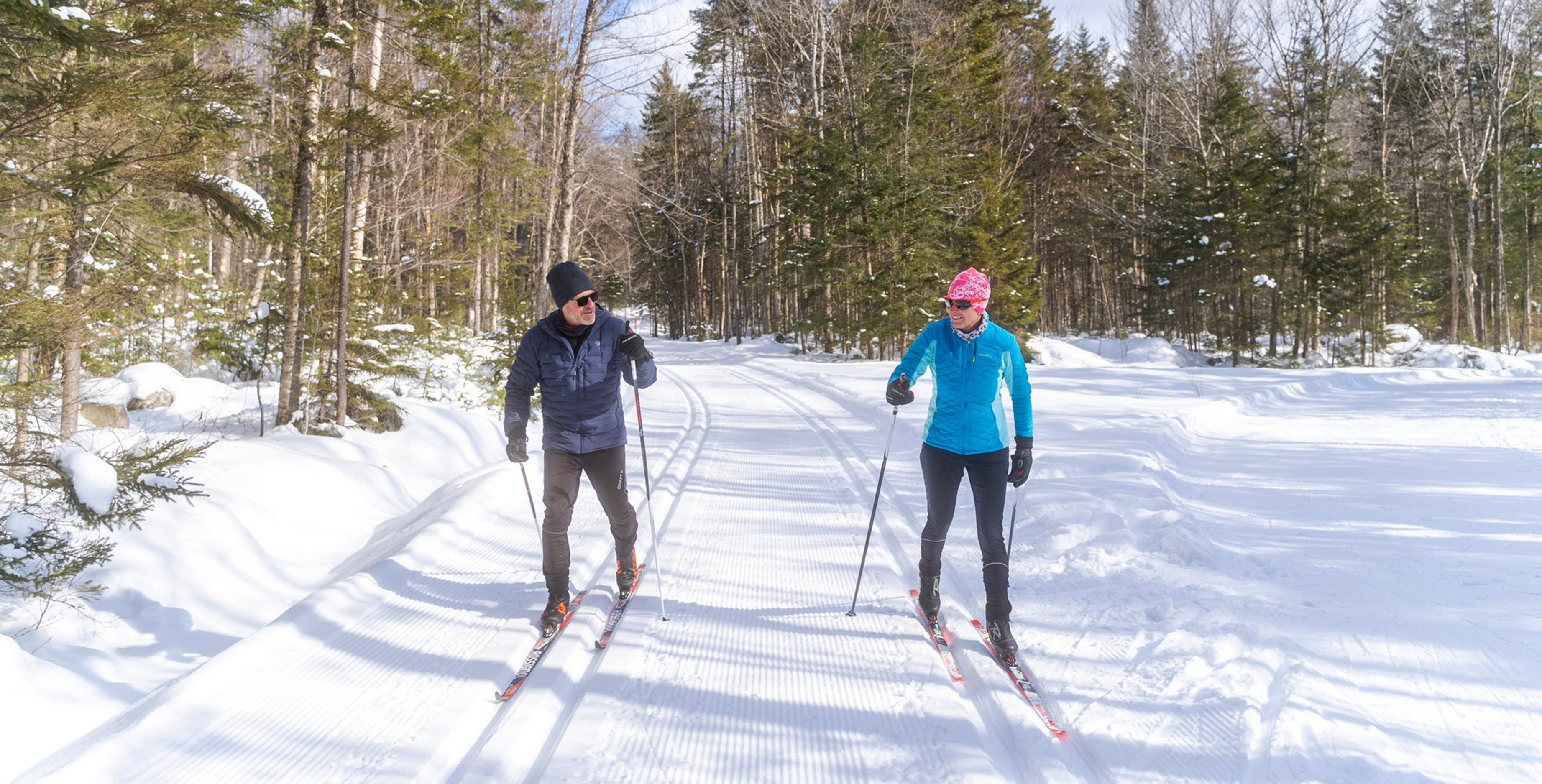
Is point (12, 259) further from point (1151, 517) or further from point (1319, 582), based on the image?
point (1319, 582)

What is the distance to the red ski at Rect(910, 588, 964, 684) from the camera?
3.78m

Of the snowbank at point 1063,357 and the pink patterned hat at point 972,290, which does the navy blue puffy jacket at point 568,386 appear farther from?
the snowbank at point 1063,357

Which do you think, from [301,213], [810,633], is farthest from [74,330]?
[301,213]

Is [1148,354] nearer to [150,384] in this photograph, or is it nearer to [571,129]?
[571,129]

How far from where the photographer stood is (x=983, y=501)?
13.6 feet

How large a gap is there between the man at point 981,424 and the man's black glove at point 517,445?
6.97 ft

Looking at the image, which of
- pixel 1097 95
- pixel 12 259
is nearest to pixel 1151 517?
pixel 12 259

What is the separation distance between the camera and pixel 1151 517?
6.35 metres

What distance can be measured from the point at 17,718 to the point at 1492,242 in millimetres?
45749

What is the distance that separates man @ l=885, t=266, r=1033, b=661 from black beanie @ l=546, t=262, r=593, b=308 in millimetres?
1846

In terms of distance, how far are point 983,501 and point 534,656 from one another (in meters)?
2.54

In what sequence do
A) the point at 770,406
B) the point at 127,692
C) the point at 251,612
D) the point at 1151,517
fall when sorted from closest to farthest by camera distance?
1. the point at 127,692
2. the point at 251,612
3. the point at 1151,517
4. the point at 770,406

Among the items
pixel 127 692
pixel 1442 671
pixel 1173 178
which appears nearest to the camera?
pixel 1442 671

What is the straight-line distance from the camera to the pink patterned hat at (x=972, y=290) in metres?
4.01
